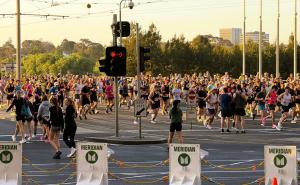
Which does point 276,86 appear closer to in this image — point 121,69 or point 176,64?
point 121,69

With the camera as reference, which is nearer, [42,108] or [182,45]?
[42,108]

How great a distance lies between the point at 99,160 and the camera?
44.2 ft

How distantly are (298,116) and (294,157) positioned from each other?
24907 mm

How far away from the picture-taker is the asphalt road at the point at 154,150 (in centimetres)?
1645

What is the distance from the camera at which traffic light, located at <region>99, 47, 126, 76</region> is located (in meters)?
24.7

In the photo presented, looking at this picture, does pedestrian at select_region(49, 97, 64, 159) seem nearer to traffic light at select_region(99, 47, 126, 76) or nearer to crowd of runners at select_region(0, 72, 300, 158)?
crowd of runners at select_region(0, 72, 300, 158)

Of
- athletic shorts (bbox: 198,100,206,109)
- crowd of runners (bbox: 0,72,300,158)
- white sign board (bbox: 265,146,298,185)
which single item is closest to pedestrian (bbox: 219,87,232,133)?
crowd of runners (bbox: 0,72,300,158)

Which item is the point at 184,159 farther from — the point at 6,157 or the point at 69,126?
the point at 69,126

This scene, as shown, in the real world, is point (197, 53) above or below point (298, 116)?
above

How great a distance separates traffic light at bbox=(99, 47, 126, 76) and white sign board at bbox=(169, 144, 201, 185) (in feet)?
38.0

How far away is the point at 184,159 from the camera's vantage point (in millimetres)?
13180

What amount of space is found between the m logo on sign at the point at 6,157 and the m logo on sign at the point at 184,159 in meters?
3.08

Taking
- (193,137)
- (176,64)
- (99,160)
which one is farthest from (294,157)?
(176,64)

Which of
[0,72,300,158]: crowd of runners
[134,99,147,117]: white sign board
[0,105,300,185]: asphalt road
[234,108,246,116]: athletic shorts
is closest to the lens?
[0,105,300,185]: asphalt road
